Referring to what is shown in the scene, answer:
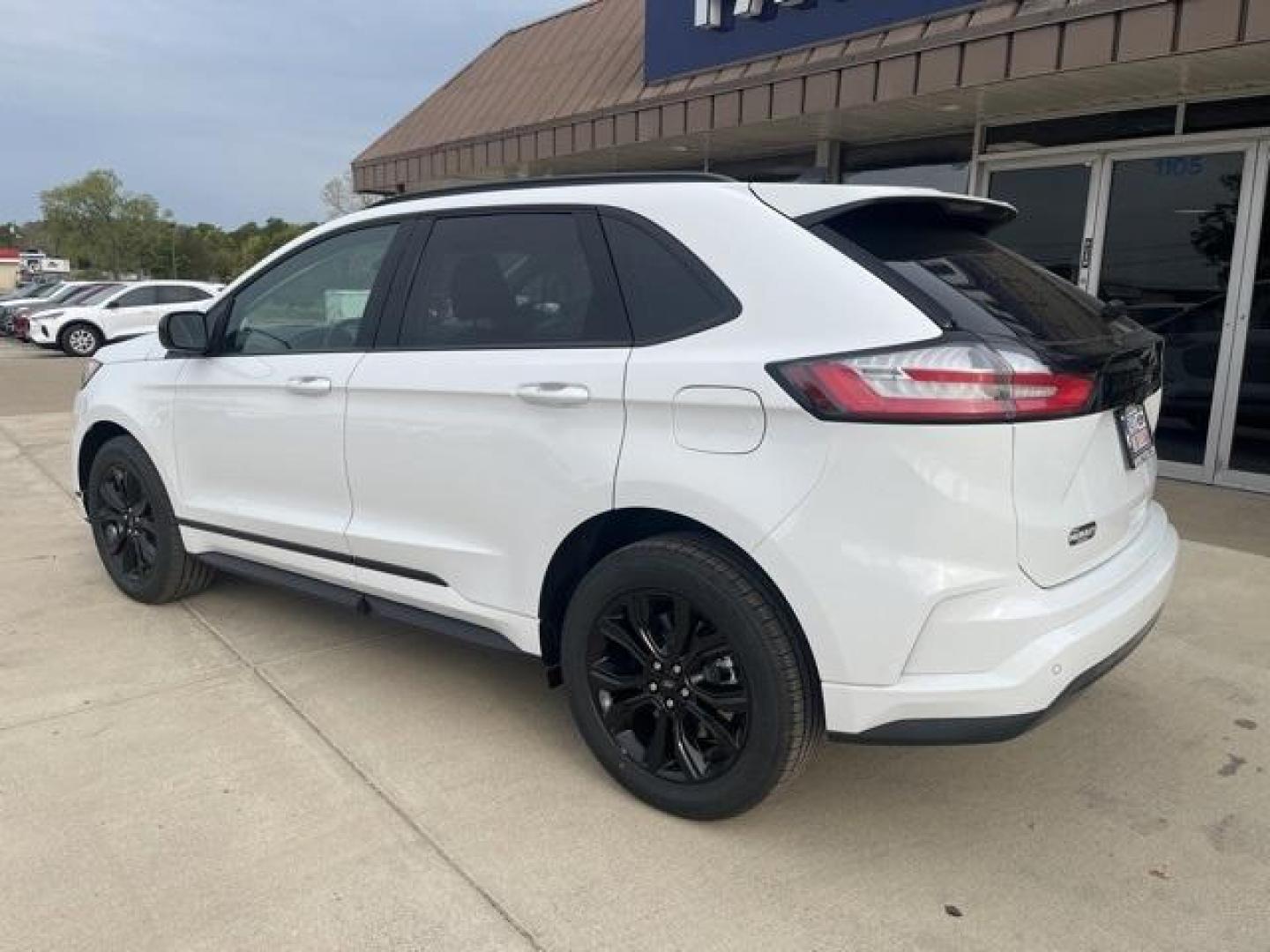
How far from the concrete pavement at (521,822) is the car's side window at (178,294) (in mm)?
18422

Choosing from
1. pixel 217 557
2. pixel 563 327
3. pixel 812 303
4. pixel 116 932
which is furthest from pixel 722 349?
pixel 217 557

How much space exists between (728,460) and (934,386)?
52 cm

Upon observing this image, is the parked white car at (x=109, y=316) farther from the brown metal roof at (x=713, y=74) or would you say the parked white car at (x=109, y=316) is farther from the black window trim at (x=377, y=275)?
the black window trim at (x=377, y=275)

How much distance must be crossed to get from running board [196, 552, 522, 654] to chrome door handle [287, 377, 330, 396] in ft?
2.33

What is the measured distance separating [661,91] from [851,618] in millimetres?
7260

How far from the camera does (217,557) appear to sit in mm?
4145

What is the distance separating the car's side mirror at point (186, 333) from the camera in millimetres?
3980

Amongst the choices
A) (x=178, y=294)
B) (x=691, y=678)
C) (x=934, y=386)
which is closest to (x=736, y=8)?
(x=934, y=386)

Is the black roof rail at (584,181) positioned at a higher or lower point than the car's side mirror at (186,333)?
higher

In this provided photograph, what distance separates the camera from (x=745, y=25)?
8039 millimetres

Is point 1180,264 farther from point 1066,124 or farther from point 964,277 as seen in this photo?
point 964,277

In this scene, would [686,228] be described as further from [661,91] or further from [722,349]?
[661,91]

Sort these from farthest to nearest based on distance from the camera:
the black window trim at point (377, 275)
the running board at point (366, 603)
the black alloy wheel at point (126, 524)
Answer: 1. the black alloy wheel at point (126, 524)
2. the black window trim at point (377, 275)
3. the running board at point (366, 603)

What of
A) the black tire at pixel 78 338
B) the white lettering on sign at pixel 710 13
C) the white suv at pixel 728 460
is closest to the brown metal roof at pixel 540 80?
the white lettering on sign at pixel 710 13
